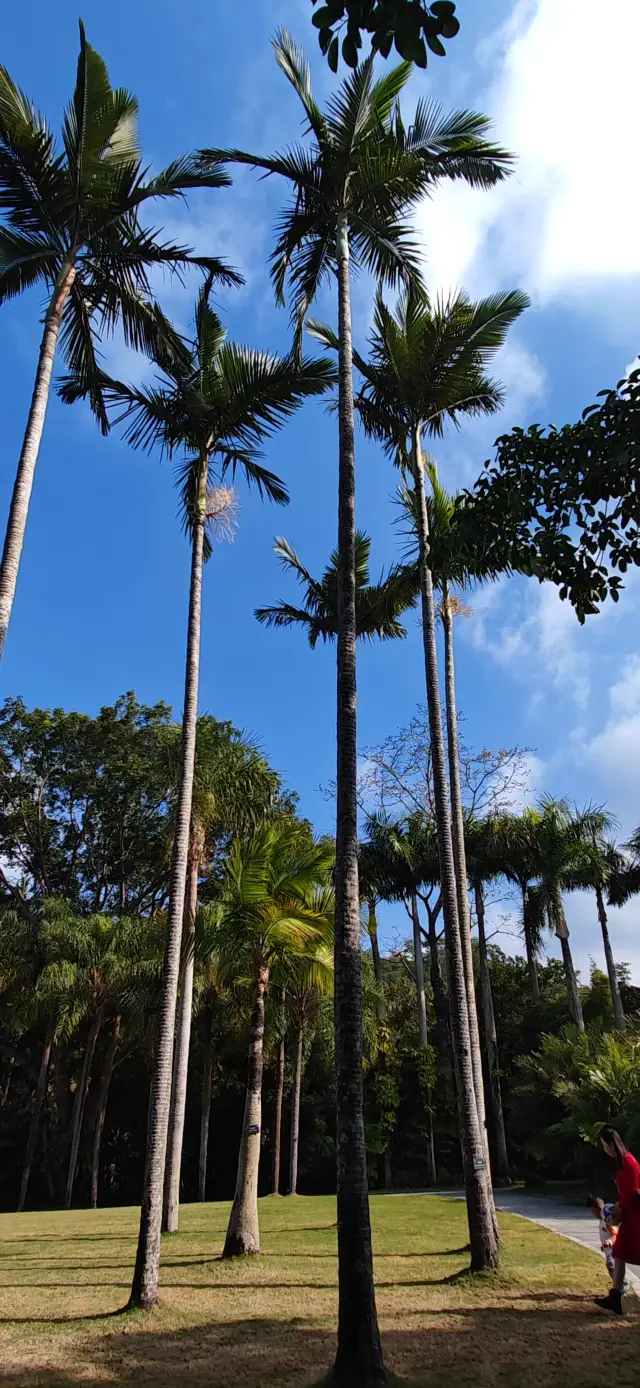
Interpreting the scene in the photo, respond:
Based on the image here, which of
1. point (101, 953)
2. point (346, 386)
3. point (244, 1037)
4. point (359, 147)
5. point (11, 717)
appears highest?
point (11, 717)

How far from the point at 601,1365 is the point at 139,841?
90.8ft

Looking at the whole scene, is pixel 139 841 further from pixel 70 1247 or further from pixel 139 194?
pixel 139 194

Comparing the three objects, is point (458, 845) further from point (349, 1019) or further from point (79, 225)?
point (79, 225)

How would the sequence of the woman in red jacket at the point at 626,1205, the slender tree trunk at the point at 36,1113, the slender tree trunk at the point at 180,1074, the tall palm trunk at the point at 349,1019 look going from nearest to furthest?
the tall palm trunk at the point at 349,1019 < the woman in red jacket at the point at 626,1205 < the slender tree trunk at the point at 180,1074 < the slender tree trunk at the point at 36,1113

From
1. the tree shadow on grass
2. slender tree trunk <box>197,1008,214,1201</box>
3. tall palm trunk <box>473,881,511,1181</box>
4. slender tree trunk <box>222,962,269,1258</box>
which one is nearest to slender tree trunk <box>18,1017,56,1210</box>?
slender tree trunk <box>197,1008,214,1201</box>

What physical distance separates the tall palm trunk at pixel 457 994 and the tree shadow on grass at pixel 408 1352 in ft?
4.66

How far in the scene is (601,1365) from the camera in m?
5.60

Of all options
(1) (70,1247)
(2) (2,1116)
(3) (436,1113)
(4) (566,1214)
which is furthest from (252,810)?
(2) (2,1116)

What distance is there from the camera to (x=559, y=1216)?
1406 centimetres

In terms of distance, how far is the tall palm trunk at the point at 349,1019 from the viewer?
5348 millimetres

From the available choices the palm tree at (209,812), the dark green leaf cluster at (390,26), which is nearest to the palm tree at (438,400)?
the palm tree at (209,812)

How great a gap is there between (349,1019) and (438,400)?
9121mm

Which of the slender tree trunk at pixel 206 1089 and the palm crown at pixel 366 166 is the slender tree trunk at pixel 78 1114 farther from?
the palm crown at pixel 366 166

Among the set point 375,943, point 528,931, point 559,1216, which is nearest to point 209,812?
point 559,1216
